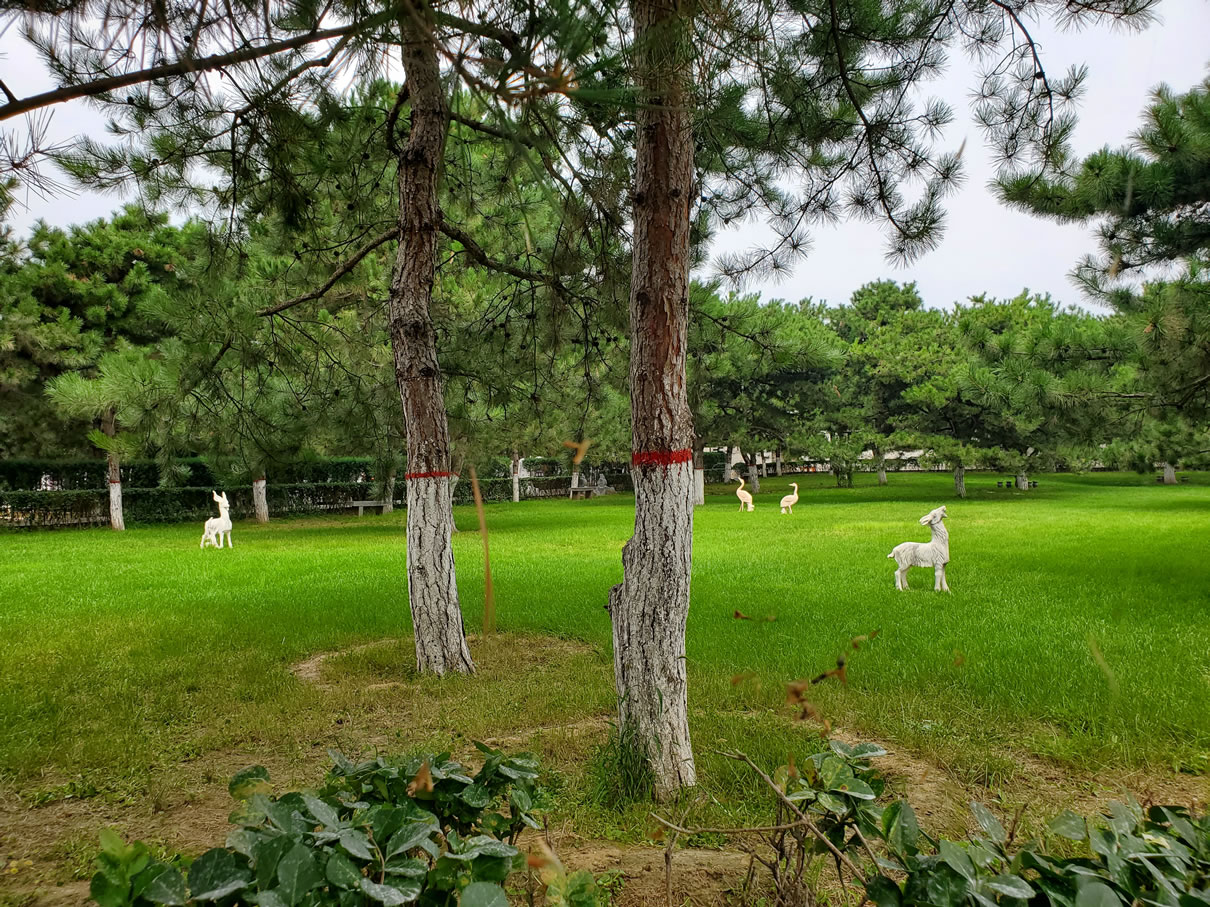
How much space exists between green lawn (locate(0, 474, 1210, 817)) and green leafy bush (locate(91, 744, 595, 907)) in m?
1.99

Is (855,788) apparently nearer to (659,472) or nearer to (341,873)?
(341,873)

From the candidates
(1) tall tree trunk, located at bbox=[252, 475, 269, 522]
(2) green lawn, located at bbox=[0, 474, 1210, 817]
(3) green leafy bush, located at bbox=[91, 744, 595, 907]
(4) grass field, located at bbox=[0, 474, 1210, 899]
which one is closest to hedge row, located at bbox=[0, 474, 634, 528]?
(1) tall tree trunk, located at bbox=[252, 475, 269, 522]

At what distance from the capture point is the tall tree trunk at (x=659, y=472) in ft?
9.15

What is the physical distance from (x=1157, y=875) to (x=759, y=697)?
3094 mm

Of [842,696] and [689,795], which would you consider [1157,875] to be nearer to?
[689,795]

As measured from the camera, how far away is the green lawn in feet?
11.4

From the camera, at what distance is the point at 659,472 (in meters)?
2.78

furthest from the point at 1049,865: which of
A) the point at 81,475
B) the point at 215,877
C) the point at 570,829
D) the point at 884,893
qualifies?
the point at 81,475

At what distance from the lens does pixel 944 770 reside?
302 centimetres

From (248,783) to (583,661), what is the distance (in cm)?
392

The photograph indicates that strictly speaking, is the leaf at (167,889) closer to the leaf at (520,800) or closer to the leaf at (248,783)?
the leaf at (248,783)

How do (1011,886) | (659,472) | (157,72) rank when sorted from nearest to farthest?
(1011,886), (157,72), (659,472)

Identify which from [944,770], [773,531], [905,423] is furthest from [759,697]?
[905,423]

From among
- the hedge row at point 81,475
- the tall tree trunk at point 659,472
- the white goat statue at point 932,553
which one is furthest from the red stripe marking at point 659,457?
the hedge row at point 81,475
